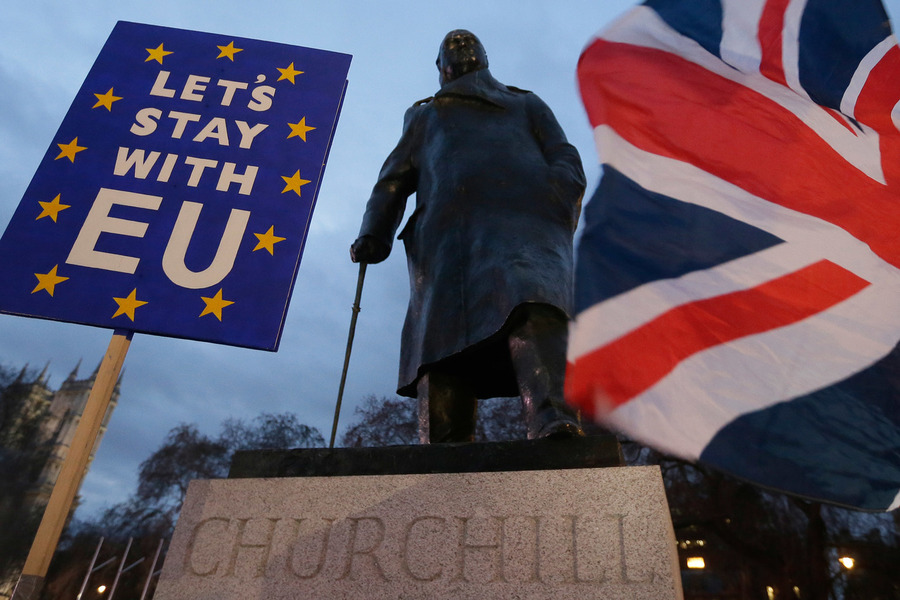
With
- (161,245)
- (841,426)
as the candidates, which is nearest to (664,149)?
(841,426)

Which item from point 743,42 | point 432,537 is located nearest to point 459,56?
point 743,42

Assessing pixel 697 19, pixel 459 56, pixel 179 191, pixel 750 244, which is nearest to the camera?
pixel 750 244

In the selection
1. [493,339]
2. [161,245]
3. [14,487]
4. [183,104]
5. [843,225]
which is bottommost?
[493,339]

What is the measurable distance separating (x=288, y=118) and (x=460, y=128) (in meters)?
2.38

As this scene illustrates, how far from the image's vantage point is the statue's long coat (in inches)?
121

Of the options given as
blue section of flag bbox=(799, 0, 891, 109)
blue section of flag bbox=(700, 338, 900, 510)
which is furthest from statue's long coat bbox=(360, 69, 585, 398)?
blue section of flag bbox=(799, 0, 891, 109)

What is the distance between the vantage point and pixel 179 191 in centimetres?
501

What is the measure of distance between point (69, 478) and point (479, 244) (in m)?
2.75

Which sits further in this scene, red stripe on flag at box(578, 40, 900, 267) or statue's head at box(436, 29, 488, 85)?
statue's head at box(436, 29, 488, 85)

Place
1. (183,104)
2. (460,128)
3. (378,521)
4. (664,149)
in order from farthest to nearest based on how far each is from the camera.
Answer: (183,104) → (460,128) → (664,149) → (378,521)

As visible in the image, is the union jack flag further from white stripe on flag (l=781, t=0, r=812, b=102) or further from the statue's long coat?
Answer: the statue's long coat

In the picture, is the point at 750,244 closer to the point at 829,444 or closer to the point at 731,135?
the point at 731,135

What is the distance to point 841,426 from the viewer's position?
7.53 ft

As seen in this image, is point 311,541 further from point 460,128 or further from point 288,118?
point 288,118
